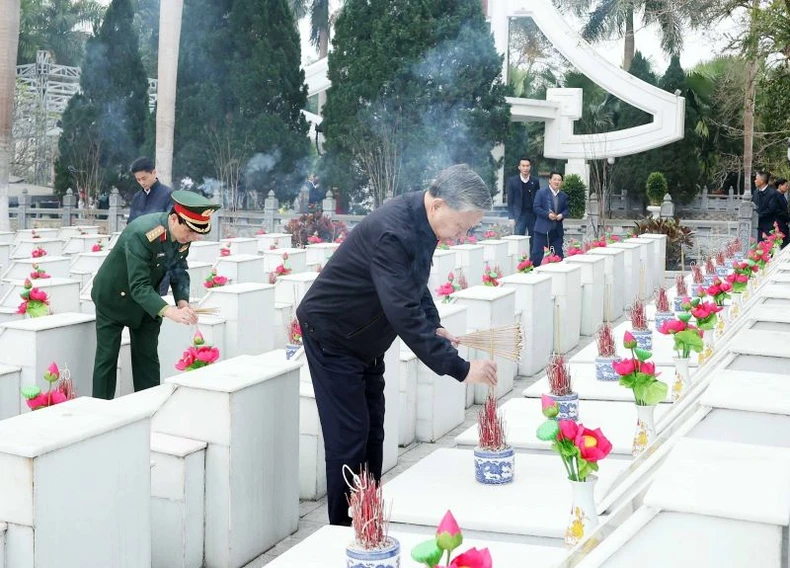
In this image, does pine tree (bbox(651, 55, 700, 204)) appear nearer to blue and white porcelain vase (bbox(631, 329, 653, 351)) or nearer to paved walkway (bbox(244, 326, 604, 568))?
paved walkway (bbox(244, 326, 604, 568))

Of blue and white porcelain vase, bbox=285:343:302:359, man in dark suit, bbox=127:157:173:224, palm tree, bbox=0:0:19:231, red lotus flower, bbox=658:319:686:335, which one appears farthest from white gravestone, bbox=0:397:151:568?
palm tree, bbox=0:0:19:231

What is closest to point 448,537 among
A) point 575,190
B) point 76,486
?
point 76,486

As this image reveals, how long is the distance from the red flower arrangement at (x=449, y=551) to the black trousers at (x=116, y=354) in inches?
156

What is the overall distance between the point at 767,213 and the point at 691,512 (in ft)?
47.9

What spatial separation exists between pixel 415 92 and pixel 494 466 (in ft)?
66.2

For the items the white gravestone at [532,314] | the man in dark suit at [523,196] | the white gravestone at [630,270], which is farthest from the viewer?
the man in dark suit at [523,196]

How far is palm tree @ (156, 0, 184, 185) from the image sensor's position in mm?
20812

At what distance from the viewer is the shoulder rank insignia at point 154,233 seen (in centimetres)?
547

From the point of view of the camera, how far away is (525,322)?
8547mm

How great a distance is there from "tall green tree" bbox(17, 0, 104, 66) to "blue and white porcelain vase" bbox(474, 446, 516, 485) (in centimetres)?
3732

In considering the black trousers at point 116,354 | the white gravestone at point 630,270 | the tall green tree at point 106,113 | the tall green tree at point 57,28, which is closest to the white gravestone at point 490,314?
the black trousers at point 116,354

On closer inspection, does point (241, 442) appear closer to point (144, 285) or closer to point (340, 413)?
point (340, 413)

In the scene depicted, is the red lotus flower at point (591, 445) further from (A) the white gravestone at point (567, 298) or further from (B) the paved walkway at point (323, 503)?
(A) the white gravestone at point (567, 298)

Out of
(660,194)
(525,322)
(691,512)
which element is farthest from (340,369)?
(660,194)
